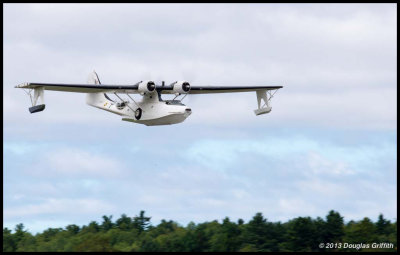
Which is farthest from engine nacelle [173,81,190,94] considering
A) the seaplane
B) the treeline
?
the treeline

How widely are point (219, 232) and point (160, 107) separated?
31120 mm

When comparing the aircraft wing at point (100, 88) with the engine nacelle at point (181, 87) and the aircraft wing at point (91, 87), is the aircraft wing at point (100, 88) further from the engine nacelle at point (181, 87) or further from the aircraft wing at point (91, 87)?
the engine nacelle at point (181, 87)

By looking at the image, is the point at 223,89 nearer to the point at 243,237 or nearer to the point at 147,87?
the point at 147,87

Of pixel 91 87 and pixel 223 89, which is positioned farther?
pixel 223 89

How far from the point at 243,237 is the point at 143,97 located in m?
29.3

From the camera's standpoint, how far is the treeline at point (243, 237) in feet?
225

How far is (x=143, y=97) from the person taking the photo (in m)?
48.3

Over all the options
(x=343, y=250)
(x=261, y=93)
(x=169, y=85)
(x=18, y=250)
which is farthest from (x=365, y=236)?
(x=18, y=250)

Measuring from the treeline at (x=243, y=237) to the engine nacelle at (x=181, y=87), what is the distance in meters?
18.9

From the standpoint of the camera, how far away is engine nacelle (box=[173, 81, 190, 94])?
159ft

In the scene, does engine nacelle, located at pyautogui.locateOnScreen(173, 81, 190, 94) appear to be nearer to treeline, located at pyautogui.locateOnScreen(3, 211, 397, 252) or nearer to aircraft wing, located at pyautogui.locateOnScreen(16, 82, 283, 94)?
aircraft wing, located at pyautogui.locateOnScreen(16, 82, 283, 94)

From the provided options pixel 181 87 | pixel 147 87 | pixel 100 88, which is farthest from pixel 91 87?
pixel 181 87

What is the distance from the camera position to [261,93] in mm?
53250

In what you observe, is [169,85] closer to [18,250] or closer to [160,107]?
[160,107]
